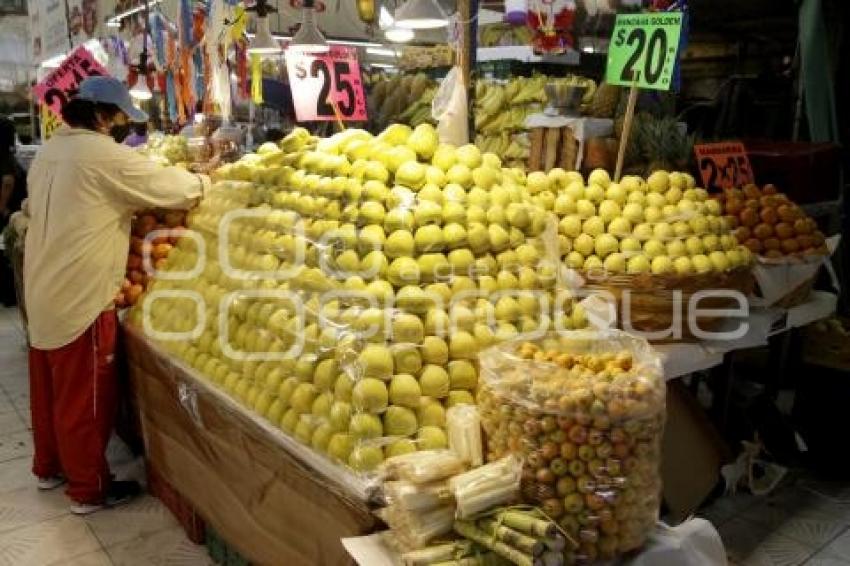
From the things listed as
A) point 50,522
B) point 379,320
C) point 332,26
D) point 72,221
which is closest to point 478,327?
point 379,320

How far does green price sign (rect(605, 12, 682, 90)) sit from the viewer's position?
3.05m

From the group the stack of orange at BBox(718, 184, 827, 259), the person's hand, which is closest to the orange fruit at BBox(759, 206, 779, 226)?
the stack of orange at BBox(718, 184, 827, 259)

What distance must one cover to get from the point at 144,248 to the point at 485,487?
272 cm

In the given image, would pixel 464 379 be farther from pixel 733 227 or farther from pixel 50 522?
pixel 50 522

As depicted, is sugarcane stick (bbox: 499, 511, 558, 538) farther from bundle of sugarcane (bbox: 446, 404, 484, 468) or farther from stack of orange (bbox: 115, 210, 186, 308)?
stack of orange (bbox: 115, 210, 186, 308)

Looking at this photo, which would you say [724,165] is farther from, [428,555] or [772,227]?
[428,555]

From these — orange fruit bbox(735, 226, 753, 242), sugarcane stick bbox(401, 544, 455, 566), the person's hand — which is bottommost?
sugarcane stick bbox(401, 544, 455, 566)

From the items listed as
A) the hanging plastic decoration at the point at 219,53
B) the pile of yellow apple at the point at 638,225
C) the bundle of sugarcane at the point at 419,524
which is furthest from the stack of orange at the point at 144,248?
the bundle of sugarcane at the point at 419,524

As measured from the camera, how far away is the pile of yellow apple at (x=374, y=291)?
2.06m

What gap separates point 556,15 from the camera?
4.83 meters

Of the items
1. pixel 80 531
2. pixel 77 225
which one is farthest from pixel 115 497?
pixel 77 225

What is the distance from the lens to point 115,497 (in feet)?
11.8

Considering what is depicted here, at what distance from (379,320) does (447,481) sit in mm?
558

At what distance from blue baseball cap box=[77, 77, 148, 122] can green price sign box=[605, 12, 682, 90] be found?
2351 millimetres
